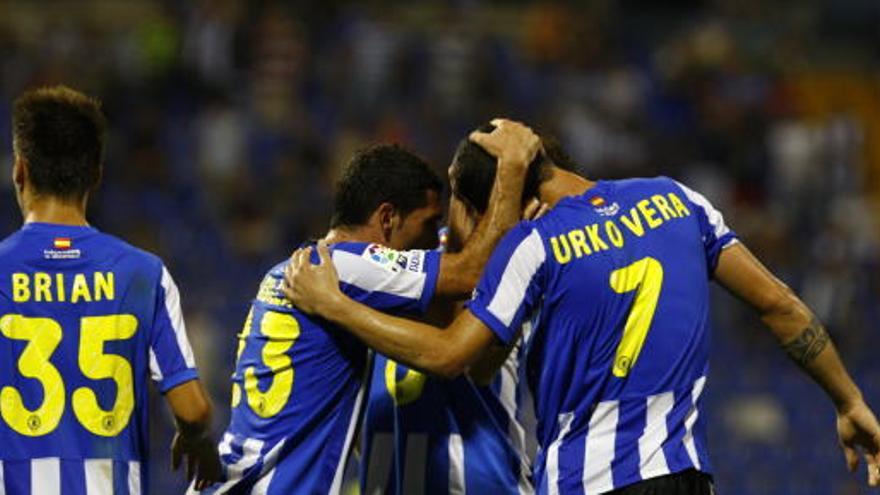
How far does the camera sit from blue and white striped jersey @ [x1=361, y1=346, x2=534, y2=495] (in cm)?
601

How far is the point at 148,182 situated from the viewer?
1410 cm

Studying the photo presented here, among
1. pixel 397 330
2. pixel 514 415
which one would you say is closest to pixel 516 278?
pixel 397 330

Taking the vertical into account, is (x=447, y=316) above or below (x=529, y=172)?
below

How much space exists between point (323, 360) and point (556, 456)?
2.73ft

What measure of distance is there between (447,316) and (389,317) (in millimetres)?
408

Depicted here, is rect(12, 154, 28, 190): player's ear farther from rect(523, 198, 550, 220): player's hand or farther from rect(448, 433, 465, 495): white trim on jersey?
rect(448, 433, 465, 495): white trim on jersey

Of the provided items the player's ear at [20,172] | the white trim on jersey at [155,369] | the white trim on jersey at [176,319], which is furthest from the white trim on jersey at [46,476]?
the player's ear at [20,172]

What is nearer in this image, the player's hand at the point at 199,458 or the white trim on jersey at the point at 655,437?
the white trim on jersey at the point at 655,437

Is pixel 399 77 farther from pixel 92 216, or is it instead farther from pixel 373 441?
pixel 373 441

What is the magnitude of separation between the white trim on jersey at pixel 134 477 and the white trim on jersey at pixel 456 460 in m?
1.22

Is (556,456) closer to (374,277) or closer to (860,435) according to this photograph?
(374,277)

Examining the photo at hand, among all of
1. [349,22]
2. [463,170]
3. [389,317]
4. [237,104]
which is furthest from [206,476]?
[349,22]

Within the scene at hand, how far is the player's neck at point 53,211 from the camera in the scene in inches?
205

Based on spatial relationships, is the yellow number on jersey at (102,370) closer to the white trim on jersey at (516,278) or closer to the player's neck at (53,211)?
the player's neck at (53,211)
